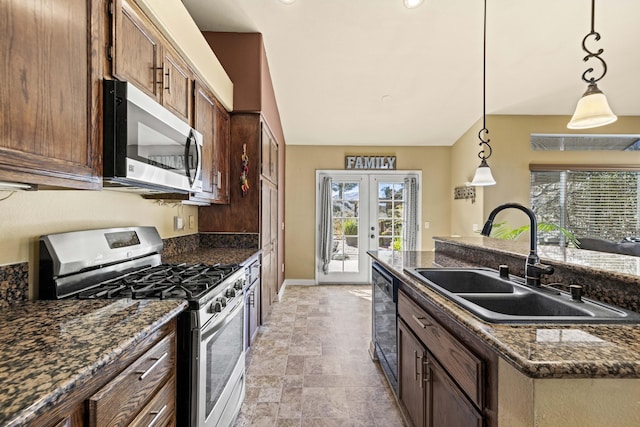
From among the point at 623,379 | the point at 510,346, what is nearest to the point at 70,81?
the point at 510,346

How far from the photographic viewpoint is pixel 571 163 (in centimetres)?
443

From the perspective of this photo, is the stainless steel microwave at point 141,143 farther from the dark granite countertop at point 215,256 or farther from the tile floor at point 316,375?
the tile floor at point 316,375

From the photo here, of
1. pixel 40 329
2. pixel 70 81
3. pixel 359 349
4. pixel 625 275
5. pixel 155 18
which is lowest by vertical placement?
pixel 359 349

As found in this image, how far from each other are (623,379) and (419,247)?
4730mm

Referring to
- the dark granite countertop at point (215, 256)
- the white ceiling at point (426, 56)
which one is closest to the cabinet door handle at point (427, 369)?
the dark granite countertop at point (215, 256)

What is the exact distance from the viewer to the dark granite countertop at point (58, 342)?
1.98 feet

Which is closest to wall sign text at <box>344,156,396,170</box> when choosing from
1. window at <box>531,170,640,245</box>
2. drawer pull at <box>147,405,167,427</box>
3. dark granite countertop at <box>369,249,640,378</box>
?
window at <box>531,170,640,245</box>

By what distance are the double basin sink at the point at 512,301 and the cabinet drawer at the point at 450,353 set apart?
5.5 inches

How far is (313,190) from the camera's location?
5.29m

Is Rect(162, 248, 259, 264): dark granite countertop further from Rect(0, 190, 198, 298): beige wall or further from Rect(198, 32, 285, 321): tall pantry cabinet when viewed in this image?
Rect(0, 190, 198, 298): beige wall

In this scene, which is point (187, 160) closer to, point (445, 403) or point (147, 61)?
point (147, 61)

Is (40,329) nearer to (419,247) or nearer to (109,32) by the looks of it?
(109,32)

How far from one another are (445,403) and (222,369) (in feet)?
3.53

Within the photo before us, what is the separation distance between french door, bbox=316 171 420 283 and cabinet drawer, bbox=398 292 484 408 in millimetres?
3705
